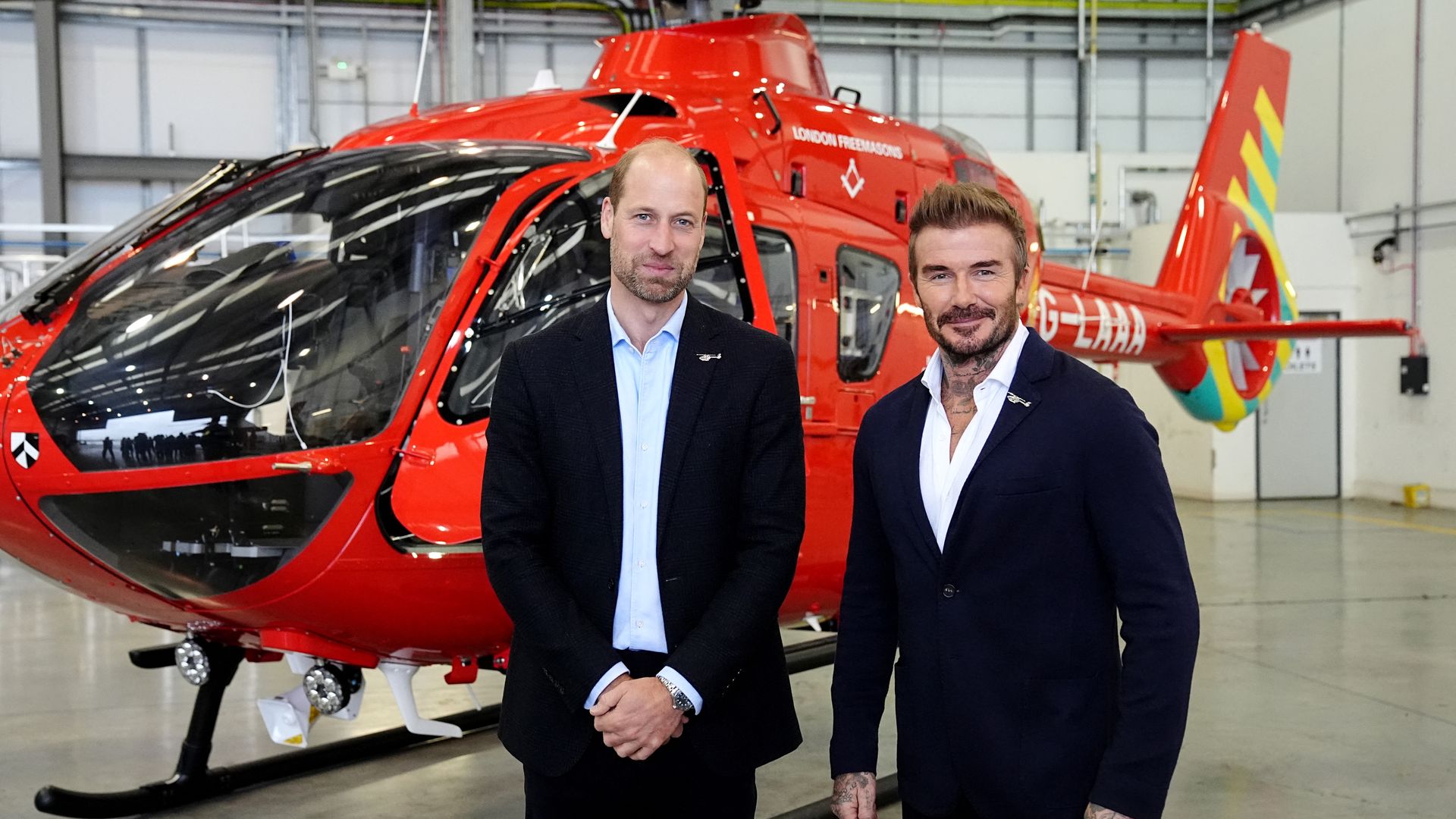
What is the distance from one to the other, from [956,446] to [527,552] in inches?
28.0

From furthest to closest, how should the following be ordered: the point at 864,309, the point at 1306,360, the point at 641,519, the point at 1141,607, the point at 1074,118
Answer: the point at 1074,118 < the point at 1306,360 < the point at 864,309 < the point at 641,519 < the point at 1141,607

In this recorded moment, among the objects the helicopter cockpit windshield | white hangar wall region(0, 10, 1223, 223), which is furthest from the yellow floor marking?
the helicopter cockpit windshield

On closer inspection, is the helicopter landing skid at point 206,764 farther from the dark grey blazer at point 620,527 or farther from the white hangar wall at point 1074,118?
→ the white hangar wall at point 1074,118

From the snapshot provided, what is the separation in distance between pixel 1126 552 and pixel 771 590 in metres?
0.57

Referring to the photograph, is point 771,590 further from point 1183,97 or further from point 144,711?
point 1183,97

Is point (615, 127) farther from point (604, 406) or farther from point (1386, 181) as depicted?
point (1386, 181)

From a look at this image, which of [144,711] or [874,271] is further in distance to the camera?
[144,711]

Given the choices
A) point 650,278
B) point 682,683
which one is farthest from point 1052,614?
point 650,278

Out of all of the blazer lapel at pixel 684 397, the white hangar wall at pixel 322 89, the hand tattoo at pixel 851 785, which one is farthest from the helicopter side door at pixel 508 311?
the white hangar wall at pixel 322 89

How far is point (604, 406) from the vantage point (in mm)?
2020

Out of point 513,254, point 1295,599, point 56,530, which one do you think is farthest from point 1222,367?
point 56,530

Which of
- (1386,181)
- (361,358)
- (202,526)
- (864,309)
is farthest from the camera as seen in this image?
(1386,181)

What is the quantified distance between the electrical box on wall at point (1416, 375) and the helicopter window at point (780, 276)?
36.8ft

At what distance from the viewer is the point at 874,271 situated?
4250 millimetres
